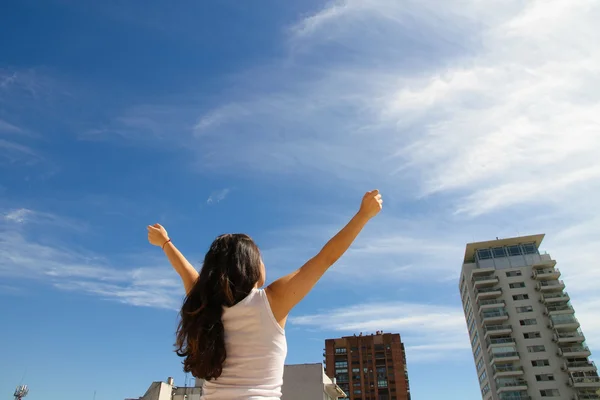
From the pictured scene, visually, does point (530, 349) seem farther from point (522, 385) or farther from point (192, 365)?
point (192, 365)

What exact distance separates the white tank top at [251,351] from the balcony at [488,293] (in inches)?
2982

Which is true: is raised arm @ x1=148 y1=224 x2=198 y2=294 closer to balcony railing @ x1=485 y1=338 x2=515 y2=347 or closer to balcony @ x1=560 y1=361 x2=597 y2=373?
balcony @ x1=560 y1=361 x2=597 y2=373

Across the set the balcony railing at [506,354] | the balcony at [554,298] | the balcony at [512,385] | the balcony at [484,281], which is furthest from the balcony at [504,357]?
the balcony at [484,281]

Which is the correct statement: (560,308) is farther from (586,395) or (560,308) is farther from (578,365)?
(586,395)

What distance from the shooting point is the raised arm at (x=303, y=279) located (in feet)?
6.16

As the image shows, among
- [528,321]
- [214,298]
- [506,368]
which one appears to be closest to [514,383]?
[506,368]

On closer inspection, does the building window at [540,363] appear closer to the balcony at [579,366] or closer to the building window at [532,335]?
the balcony at [579,366]

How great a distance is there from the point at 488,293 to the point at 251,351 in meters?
76.0

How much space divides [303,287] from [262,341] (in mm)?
322

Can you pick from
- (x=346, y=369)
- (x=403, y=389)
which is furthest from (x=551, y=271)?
(x=346, y=369)

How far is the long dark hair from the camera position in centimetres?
186

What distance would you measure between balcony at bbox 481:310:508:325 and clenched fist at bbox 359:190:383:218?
74475 mm

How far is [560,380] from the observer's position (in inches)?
2288

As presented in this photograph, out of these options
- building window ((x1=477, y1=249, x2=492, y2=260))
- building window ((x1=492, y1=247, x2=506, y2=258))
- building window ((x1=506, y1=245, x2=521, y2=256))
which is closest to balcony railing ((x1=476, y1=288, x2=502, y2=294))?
building window ((x1=477, y1=249, x2=492, y2=260))
